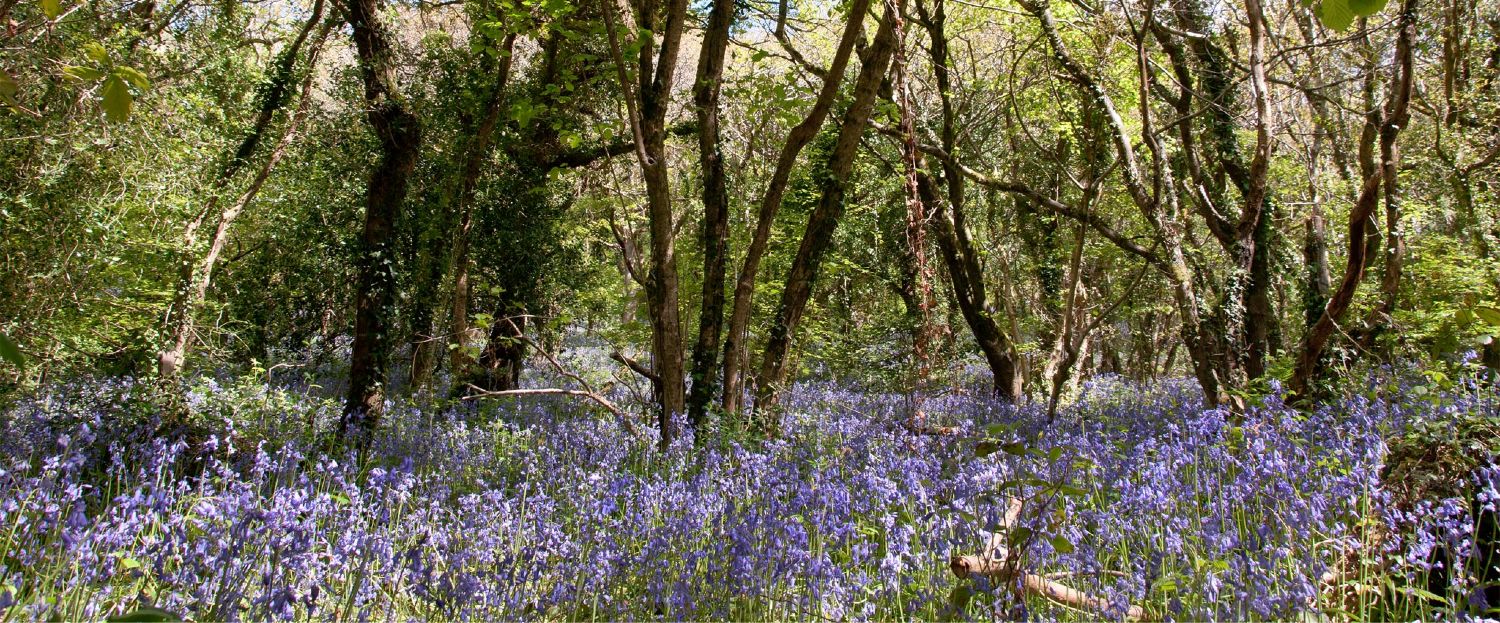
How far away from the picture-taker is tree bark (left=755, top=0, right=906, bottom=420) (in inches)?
223

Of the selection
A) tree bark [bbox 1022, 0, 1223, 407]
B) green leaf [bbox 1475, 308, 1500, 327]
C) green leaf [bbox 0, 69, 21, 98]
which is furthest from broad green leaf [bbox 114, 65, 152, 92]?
tree bark [bbox 1022, 0, 1223, 407]

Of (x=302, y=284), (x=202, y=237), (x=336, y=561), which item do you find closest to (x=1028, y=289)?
(x=302, y=284)

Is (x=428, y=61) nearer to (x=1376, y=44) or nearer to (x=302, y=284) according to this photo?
(x=302, y=284)

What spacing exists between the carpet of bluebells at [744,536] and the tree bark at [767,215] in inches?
39.2

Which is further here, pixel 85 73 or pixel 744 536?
pixel 744 536

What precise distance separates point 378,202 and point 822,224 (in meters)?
4.04

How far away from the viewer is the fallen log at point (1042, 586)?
2844mm

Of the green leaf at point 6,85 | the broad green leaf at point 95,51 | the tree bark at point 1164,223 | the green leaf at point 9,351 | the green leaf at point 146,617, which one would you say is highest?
the tree bark at point 1164,223

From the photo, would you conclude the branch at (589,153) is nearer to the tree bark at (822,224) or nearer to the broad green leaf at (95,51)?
the tree bark at (822,224)

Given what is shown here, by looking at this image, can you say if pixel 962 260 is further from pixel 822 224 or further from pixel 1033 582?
pixel 1033 582

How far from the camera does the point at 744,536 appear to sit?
309 cm

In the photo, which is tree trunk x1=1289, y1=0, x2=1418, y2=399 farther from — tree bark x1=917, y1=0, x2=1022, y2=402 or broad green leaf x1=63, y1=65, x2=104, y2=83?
broad green leaf x1=63, y1=65, x2=104, y2=83

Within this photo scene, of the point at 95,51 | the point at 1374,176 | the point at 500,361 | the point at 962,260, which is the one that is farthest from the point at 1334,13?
the point at 500,361

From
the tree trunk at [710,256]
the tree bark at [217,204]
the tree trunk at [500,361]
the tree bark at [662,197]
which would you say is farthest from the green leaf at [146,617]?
the tree trunk at [500,361]
